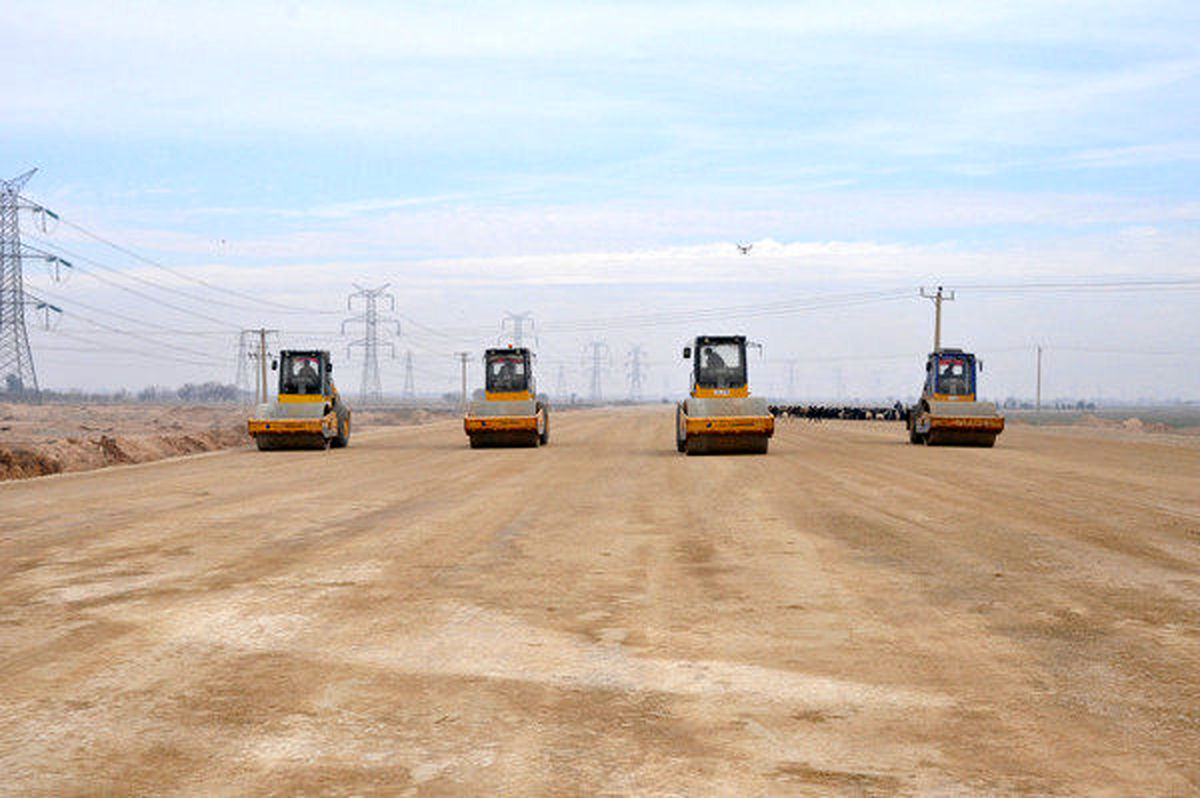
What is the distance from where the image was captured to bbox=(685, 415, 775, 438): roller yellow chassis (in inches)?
989

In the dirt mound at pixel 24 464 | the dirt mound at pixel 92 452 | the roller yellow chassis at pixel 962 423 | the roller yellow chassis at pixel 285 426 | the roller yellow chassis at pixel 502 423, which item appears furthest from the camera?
the roller yellow chassis at pixel 962 423

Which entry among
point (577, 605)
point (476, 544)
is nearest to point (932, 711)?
point (577, 605)

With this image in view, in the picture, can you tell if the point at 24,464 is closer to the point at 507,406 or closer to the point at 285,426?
the point at 285,426

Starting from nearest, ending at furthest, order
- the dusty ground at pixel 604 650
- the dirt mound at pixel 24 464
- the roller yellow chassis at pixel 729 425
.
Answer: the dusty ground at pixel 604 650 → the dirt mound at pixel 24 464 → the roller yellow chassis at pixel 729 425

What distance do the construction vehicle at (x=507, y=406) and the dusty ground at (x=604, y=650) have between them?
15.1m

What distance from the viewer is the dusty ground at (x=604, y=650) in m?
4.57

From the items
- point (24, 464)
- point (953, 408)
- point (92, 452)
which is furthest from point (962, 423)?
point (24, 464)

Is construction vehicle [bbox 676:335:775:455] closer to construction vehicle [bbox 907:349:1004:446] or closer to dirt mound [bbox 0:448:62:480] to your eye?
construction vehicle [bbox 907:349:1004:446]

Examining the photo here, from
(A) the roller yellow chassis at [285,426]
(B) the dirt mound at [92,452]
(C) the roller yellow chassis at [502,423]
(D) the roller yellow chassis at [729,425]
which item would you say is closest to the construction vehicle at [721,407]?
(D) the roller yellow chassis at [729,425]

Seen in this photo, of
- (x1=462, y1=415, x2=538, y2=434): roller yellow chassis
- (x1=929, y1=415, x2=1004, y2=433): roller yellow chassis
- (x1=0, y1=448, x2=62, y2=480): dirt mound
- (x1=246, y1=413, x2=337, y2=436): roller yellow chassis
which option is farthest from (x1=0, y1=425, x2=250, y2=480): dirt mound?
(x1=929, y1=415, x2=1004, y2=433): roller yellow chassis

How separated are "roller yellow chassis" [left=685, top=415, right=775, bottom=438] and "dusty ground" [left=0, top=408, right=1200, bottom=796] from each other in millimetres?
10525

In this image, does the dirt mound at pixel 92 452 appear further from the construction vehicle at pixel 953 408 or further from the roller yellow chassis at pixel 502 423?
the construction vehicle at pixel 953 408

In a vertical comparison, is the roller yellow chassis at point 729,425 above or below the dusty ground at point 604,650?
above

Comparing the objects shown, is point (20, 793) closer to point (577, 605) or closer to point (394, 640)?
point (394, 640)
